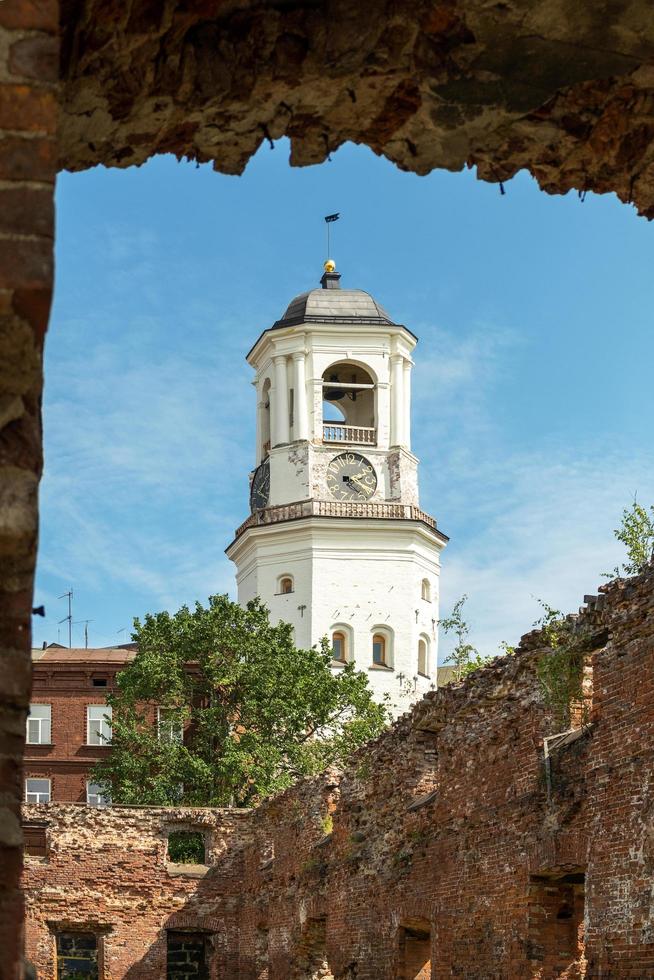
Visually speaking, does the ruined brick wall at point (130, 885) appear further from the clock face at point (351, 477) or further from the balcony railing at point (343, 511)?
the clock face at point (351, 477)

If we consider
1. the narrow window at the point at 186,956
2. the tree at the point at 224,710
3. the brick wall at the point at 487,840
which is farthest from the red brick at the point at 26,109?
the tree at the point at 224,710

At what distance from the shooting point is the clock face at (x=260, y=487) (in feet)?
176

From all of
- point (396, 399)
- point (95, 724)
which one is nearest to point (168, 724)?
point (95, 724)

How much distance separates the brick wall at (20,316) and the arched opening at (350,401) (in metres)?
49.4

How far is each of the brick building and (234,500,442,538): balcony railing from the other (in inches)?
285

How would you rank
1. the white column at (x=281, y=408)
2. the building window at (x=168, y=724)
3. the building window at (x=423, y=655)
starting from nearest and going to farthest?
the building window at (x=168, y=724) < the building window at (x=423, y=655) < the white column at (x=281, y=408)

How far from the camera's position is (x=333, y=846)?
64.5ft

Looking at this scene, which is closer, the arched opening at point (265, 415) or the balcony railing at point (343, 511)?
the balcony railing at point (343, 511)

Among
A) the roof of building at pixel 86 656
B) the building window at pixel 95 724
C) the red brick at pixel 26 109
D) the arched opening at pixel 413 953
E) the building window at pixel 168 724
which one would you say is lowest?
the arched opening at pixel 413 953

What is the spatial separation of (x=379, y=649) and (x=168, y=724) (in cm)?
1388

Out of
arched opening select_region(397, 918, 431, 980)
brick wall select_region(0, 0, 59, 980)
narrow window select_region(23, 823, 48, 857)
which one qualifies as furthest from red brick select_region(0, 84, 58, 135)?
narrow window select_region(23, 823, 48, 857)

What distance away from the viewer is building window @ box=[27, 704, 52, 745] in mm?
49781

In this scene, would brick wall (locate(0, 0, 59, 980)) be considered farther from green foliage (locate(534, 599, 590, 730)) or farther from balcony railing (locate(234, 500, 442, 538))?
balcony railing (locate(234, 500, 442, 538))

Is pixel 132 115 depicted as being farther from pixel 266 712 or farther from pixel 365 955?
pixel 266 712
